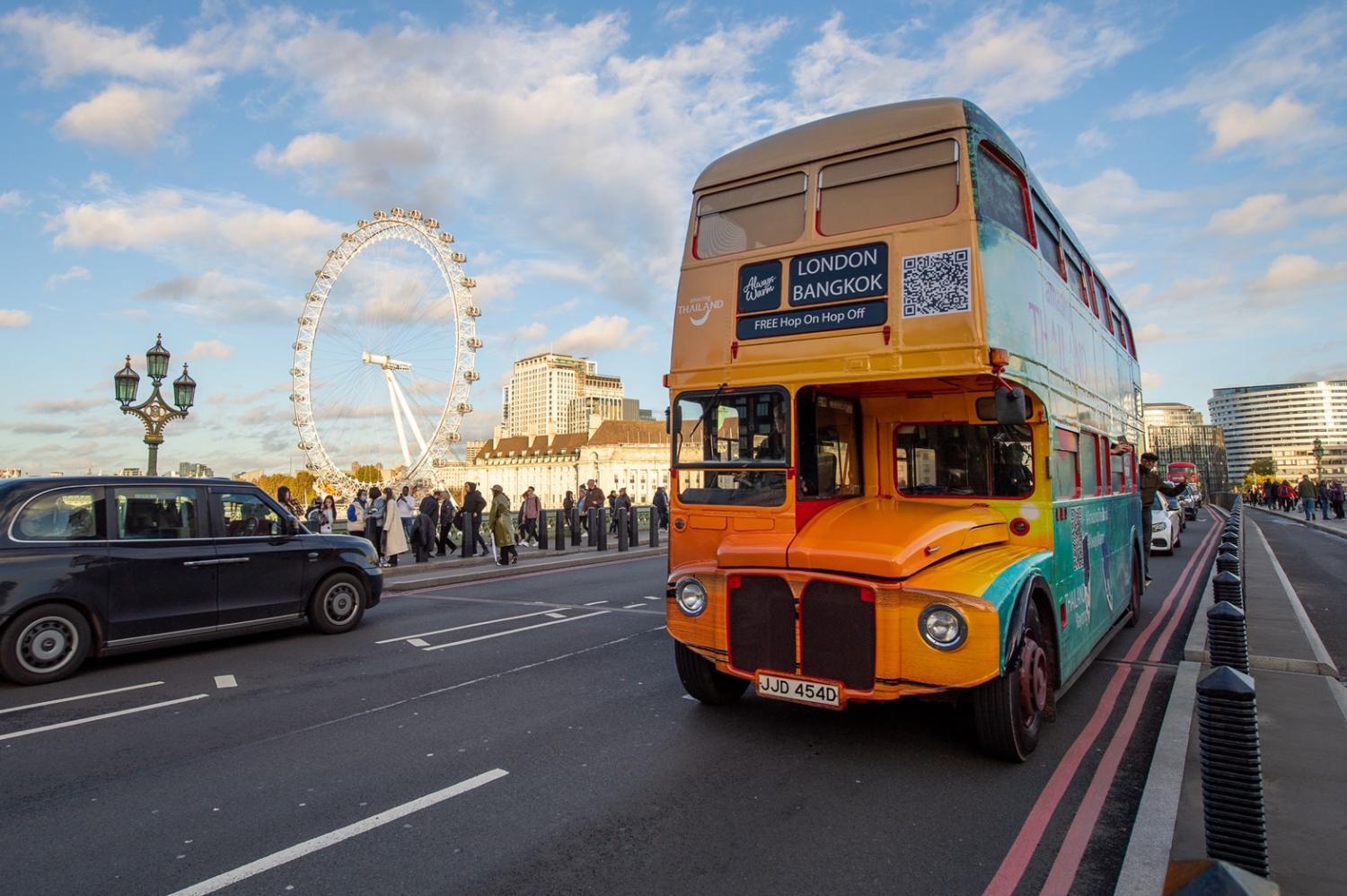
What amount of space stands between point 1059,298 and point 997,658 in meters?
3.93

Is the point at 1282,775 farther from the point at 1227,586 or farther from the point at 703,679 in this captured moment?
the point at 703,679

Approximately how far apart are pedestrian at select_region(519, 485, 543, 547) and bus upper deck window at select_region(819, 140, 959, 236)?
Answer: 17368 millimetres

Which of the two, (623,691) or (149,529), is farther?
(149,529)

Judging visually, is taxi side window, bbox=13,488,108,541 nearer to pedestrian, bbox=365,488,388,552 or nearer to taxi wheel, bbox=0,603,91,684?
taxi wheel, bbox=0,603,91,684

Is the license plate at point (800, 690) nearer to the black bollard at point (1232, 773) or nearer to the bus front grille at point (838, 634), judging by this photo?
the bus front grille at point (838, 634)

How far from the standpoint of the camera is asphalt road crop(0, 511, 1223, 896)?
361cm

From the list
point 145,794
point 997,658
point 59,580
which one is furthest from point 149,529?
point 997,658

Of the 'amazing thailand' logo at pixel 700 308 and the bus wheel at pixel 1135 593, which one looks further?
the bus wheel at pixel 1135 593

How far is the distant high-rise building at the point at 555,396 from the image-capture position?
17500 centimetres

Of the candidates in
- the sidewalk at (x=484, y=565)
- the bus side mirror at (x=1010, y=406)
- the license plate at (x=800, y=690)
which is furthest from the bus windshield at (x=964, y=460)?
the sidewalk at (x=484, y=565)

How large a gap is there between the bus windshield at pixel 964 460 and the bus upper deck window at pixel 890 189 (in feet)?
5.76

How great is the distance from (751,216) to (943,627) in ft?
11.5

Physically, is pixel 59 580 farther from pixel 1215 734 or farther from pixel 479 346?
pixel 479 346

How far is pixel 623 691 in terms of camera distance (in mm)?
6727
